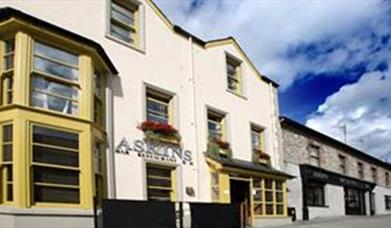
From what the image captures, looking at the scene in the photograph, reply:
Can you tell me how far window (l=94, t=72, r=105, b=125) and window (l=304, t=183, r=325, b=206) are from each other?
16.0m

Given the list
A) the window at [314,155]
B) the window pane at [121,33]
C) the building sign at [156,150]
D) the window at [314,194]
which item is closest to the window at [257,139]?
the building sign at [156,150]

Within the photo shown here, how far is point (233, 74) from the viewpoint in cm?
2419

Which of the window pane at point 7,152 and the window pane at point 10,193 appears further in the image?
the window pane at point 7,152

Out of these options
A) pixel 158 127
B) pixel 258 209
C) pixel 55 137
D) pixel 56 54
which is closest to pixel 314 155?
pixel 258 209

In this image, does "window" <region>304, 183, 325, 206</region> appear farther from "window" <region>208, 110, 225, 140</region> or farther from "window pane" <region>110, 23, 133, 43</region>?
"window pane" <region>110, 23, 133, 43</region>

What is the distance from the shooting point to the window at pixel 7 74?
13.2 meters

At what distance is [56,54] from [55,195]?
3648mm

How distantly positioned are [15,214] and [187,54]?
10.4 m

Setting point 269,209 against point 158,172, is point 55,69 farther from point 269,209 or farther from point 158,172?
point 269,209

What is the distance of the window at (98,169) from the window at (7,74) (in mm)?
2928

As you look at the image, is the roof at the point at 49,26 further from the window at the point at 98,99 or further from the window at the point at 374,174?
the window at the point at 374,174

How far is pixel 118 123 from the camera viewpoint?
16.9m

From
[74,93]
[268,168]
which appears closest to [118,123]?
[74,93]

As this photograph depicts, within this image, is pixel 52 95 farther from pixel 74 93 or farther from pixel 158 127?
pixel 158 127
